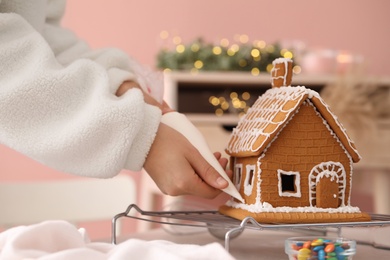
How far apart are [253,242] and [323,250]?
0.90 ft

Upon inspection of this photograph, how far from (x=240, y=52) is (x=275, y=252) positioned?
5.38 ft

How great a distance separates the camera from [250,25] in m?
2.84

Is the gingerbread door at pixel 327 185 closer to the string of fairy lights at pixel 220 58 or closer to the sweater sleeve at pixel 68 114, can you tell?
the sweater sleeve at pixel 68 114

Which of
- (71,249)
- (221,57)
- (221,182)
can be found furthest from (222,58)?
(71,249)

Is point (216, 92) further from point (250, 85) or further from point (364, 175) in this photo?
point (364, 175)

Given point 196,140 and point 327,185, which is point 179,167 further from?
point 327,185

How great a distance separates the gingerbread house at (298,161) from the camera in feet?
2.46

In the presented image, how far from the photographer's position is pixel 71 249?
1.60 ft

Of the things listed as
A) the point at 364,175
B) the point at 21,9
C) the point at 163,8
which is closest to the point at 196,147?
the point at 21,9

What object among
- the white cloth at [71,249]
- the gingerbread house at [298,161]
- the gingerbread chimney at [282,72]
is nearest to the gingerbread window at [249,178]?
the gingerbread house at [298,161]

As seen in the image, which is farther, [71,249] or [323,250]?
[323,250]

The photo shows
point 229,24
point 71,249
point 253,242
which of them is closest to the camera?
point 71,249

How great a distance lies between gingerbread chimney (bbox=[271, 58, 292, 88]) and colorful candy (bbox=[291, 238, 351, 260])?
0.83 feet

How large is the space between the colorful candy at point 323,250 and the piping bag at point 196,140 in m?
0.17
